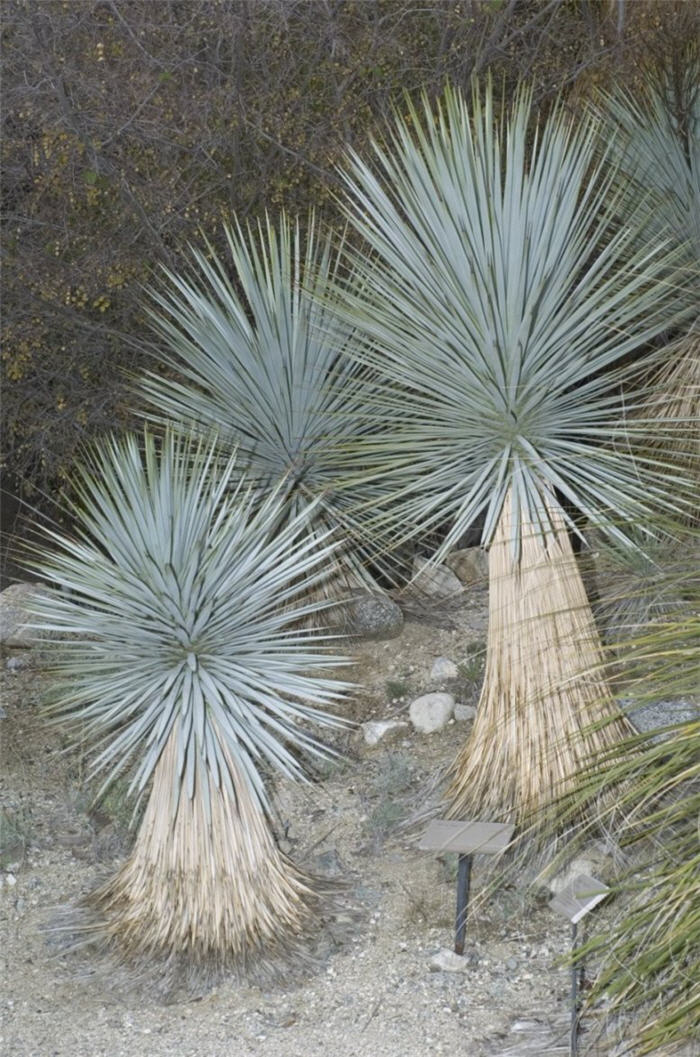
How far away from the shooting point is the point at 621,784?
15.2 ft

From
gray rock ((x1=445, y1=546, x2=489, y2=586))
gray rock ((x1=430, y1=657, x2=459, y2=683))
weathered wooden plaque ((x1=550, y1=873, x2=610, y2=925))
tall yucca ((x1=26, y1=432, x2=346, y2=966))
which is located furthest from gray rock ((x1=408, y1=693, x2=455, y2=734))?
weathered wooden plaque ((x1=550, y1=873, x2=610, y2=925))

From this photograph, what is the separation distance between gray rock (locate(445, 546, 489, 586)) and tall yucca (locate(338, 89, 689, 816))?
2622 millimetres

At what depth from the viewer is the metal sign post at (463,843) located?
4305mm

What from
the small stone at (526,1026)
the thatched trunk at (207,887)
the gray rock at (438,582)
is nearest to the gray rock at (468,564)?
the gray rock at (438,582)

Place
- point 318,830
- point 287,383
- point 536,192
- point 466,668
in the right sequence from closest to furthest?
1. point 536,192
2. point 318,830
3. point 287,383
4. point 466,668

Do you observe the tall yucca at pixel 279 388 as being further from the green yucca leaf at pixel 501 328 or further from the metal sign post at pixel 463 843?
the metal sign post at pixel 463 843

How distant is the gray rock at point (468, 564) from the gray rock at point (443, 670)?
47.1 inches

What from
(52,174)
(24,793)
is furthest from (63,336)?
(24,793)

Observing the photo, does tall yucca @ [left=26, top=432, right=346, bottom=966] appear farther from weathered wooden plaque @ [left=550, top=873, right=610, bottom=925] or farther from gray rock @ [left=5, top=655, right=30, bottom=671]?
gray rock @ [left=5, top=655, right=30, bottom=671]

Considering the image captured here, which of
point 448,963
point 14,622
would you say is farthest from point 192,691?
point 14,622

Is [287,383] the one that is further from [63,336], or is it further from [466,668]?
[63,336]

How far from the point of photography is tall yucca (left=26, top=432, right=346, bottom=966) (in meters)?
4.33

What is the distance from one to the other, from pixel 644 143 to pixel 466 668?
243 cm

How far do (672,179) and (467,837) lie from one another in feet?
8.94
